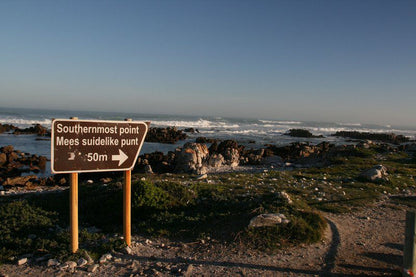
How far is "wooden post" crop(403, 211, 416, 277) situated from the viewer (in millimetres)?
3914

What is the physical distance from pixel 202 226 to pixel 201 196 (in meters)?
1.67

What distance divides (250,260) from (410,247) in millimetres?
2304

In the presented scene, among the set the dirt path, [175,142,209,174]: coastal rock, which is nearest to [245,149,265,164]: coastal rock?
[175,142,209,174]: coastal rock

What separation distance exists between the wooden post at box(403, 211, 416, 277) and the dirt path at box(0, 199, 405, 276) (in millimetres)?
611

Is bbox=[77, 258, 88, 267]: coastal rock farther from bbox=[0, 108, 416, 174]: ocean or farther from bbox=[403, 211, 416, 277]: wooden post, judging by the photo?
bbox=[0, 108, 416, 174]: ocean

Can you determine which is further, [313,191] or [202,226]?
[313,191]

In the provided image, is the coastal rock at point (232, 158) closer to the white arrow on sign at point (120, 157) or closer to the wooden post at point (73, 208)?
the white arrow on sign at point (120, 157)

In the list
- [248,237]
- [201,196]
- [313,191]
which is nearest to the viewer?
[248,237]

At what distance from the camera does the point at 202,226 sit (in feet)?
19.9

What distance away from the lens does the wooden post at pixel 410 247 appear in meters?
3.91

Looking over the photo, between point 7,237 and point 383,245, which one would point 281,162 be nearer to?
point 383,245

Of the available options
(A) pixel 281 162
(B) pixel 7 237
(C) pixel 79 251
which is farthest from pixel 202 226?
(A) pixel 281 162

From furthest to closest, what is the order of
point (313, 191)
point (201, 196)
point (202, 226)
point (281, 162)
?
point (281, 162) → point (313, 191) → point (201, 196) → point (202, 226)

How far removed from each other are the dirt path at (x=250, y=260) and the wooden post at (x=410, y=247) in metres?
0.61
